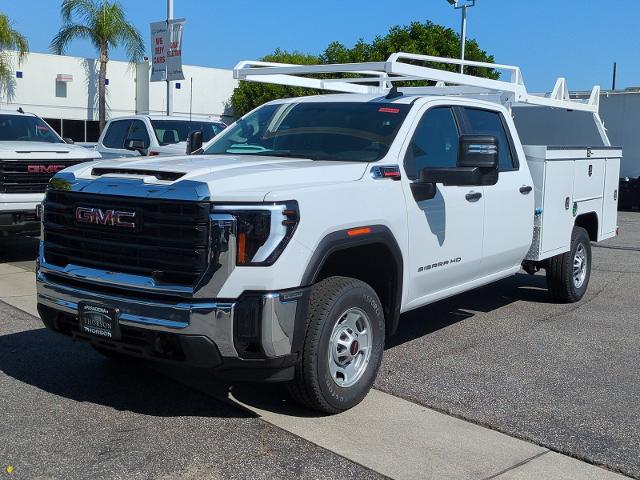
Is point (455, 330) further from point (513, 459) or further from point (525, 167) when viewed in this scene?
point (513, 459)

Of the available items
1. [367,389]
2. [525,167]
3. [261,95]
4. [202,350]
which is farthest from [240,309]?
[261,95]

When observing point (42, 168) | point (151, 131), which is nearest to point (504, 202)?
point (42, 168)

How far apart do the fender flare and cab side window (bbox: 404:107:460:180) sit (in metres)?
0.63

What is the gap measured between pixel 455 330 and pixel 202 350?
3501mm

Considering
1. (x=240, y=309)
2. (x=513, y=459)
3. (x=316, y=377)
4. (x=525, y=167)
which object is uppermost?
(x=525, y=167)

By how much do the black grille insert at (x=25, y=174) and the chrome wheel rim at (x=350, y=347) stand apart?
21.5ft

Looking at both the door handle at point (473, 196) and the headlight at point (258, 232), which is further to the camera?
the door handle at point (473, 196)

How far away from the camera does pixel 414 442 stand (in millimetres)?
4508

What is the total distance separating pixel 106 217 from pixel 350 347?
5.54ft

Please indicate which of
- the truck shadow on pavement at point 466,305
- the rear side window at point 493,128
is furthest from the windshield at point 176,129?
the rear side window at point 493,128

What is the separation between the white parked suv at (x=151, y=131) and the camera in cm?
1261

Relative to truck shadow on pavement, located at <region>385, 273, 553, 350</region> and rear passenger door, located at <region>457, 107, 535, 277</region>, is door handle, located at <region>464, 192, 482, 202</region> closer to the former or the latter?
rear passenger door, located at <region>457, 107, 535, 277</region>

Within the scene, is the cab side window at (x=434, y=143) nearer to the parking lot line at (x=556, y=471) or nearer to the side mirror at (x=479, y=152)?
the side mirror at (x=479, y=152)

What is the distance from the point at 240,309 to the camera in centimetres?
416
